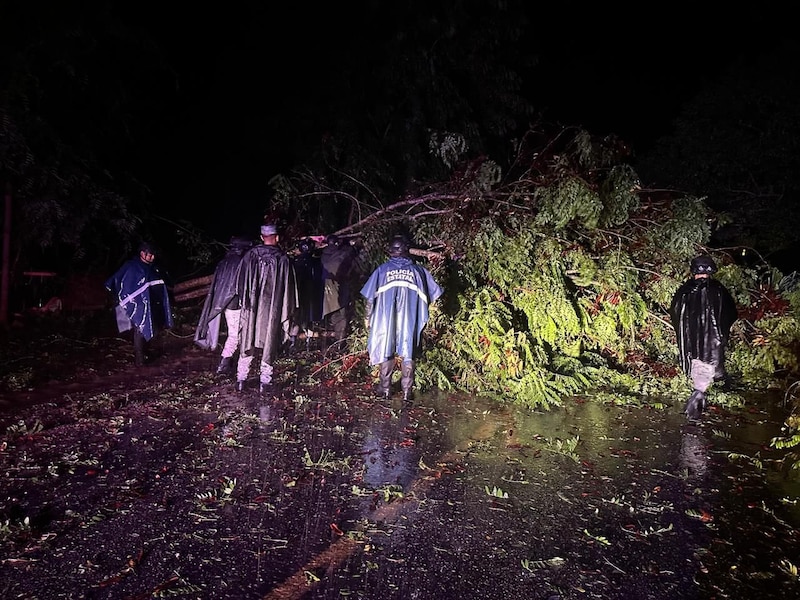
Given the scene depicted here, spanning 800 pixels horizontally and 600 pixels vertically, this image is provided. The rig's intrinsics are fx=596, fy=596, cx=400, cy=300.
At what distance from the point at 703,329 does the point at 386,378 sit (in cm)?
358

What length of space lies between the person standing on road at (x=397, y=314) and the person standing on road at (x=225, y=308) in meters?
1.64

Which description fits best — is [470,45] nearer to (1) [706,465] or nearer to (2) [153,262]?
(2) [153,262]

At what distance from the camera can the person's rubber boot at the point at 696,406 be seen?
255 inches

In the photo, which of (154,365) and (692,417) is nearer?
(692,417)

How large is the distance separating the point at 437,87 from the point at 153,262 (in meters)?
9.43

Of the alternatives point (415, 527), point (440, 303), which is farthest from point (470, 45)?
point (415, 527)

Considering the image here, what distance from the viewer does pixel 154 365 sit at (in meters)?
8.41

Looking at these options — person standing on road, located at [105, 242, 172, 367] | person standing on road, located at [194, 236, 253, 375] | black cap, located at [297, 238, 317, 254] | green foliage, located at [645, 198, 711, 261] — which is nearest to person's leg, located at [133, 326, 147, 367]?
person standing on road, located at [105, 242, 172, 367]

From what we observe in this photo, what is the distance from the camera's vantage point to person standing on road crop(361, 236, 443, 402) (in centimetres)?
683

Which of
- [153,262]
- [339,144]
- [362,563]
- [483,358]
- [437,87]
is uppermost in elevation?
[437,87]

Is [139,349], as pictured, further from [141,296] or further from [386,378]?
[386,378]

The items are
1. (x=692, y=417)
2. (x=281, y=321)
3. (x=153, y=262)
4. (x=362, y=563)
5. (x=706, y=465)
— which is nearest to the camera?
(x=362, y=563)

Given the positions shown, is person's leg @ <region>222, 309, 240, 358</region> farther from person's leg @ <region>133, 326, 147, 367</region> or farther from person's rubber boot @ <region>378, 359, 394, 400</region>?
person's rubber boot @ <region>378, 359, 394, 400</region>

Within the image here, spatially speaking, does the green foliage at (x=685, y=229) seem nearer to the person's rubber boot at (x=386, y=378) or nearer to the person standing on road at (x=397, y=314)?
the person standing on road at (x=397, y=314)
